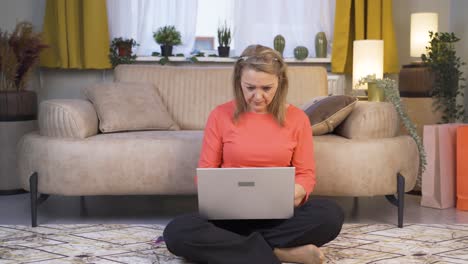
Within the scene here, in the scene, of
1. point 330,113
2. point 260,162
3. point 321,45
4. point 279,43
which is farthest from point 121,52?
point 260,162

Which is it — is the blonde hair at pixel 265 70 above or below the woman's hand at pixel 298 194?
above

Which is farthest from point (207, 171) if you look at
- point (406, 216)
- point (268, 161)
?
point (406, 216)

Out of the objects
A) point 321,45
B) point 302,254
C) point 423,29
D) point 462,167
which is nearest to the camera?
point 302,254

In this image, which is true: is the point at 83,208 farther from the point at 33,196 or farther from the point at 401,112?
the point at 401,112

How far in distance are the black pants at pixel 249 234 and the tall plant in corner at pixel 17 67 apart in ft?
6.90

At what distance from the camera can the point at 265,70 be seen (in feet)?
7.22

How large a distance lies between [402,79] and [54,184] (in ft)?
7.91

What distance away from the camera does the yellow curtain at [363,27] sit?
488cm

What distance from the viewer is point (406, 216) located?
330cm

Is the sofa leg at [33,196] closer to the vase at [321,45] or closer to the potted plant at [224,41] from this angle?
the potted plant at [224,41]

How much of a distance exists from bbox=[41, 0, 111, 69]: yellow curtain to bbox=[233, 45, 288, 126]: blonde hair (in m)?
2.60

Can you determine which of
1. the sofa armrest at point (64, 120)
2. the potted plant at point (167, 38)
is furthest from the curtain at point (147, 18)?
the sofa armrest at point (64, 120)

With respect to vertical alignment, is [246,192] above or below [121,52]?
below

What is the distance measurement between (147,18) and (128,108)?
1679mm
